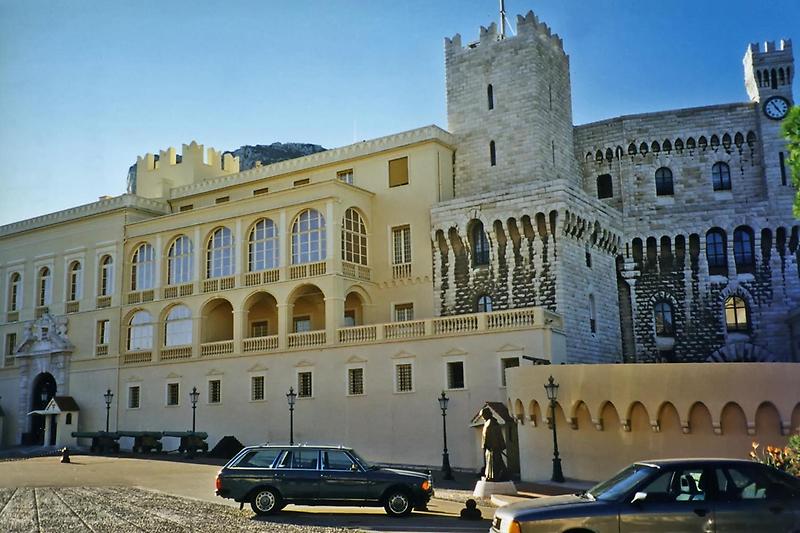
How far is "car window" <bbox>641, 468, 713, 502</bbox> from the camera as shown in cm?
1054

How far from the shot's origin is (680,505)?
1045 cm

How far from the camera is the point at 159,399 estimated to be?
1644 inches

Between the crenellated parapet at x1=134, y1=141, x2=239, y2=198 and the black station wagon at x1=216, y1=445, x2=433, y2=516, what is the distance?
1312 inches

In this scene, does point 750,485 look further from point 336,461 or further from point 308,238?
point 308,238

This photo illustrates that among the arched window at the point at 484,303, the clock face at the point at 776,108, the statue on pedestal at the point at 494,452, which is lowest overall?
the statue on pedestal at the point at 494,452

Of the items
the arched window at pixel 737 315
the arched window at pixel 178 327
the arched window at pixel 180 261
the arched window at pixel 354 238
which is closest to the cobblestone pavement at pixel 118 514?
the arched window at pixel 354 238

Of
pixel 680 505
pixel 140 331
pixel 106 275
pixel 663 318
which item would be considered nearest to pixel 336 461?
pixel 680 505

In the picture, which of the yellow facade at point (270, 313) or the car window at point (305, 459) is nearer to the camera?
the car window at point (305, 459)

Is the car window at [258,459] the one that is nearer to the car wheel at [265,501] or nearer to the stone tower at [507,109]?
the car wheel at [265,501]

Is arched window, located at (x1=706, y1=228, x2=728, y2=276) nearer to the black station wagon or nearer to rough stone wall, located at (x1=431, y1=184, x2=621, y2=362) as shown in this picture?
rough stone wall, located at (x1=431, y1=184, x2=621, y2=362)

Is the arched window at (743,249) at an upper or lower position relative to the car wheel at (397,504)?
upper

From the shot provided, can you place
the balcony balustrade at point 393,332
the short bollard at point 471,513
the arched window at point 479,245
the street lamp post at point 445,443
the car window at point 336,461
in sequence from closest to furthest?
→ the short bollard at point 471,513 → the car window at point 336,461 → the street lamp post at point 445,443 → the balcony balustrade at point 393,332 → the arched window at point 479,245

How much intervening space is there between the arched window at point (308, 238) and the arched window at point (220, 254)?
438cm

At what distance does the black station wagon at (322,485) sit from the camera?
1741cm
